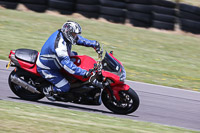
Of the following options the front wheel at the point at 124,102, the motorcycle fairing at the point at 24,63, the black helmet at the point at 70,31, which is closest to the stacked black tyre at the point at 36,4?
the motorcycle fairing at the point at 24,63

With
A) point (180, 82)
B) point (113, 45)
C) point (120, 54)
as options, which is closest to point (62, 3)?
point (113, 45)

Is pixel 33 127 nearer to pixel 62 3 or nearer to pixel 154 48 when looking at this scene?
pixel 154 48

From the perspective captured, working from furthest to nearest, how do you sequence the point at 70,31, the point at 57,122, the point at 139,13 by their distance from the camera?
the point at 139,13
the point at 70,31
the point at 57,122

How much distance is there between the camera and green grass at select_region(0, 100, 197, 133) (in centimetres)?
490

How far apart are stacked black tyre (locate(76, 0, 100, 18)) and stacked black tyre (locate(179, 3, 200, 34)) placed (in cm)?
378

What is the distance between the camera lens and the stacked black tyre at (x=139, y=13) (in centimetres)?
1611

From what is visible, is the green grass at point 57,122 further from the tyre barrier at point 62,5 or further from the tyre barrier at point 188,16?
the tyre barrier at point 188,16

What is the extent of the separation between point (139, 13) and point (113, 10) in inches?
46.4

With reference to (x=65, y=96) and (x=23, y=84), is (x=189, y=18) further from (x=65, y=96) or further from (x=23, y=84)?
(x=23, y=84)

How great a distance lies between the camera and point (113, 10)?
54.2 ft

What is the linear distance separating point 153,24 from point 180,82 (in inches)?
268

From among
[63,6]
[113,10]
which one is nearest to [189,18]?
[113,10]

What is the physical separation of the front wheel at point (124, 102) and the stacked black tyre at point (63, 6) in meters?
10.0

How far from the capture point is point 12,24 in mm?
14789
